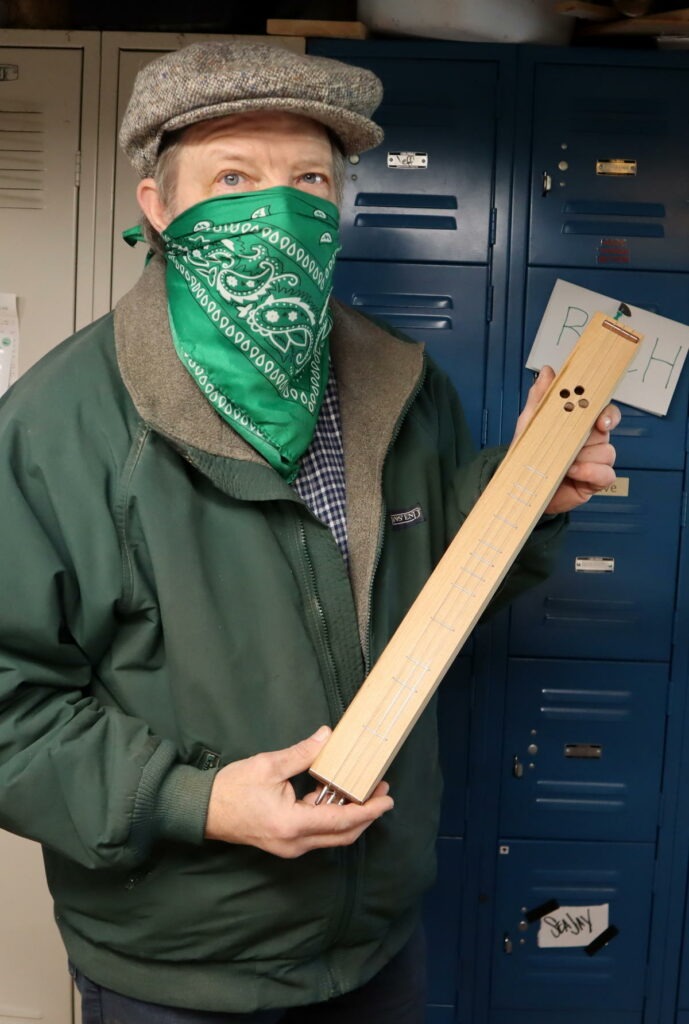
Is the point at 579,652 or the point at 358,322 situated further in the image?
the point at 579,652

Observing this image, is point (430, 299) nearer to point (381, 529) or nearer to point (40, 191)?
point (40, 191)

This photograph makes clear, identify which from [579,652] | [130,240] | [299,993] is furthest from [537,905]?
[130,240]

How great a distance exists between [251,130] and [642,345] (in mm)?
1323

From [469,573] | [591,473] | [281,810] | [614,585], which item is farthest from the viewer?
[614,585]

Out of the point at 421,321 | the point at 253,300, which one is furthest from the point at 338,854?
the point at 421,321

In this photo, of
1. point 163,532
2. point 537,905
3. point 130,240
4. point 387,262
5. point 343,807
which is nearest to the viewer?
point 343,807

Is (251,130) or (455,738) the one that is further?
(455,738)

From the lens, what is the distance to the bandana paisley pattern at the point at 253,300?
1.23 m

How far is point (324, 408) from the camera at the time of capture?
141 centimetres

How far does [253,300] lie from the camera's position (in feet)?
4.07

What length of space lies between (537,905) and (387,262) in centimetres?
161

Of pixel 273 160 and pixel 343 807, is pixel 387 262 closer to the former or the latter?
pixel 273 160

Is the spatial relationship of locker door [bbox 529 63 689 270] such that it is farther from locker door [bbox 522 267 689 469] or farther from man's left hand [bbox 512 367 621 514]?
man's left hand [bbox 512 367 621 514]

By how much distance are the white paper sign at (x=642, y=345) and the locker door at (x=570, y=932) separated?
1.11 metres
